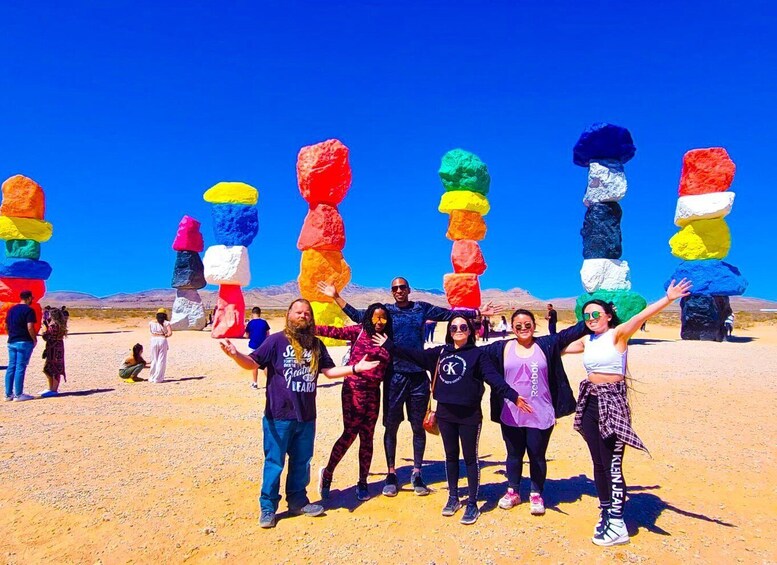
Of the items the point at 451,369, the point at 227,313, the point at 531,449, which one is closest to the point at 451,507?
the point at 531,449

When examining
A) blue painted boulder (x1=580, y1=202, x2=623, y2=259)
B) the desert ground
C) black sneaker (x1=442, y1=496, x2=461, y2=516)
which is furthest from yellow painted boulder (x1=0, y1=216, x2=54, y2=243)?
black sneaker (x1=442, y1=496, x2=461, y2=516)

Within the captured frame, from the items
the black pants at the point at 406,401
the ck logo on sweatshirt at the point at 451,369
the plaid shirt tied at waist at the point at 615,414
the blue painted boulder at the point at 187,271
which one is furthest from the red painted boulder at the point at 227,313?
the plaid shirt tied at waist at the point at 615,414

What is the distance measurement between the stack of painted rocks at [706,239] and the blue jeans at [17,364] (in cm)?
1564

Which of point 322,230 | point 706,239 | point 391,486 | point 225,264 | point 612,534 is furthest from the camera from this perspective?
point 225,264

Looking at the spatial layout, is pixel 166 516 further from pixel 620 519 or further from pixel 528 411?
pixel 620 519

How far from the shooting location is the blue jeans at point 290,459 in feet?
11.9

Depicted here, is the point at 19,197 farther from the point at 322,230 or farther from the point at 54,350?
the point at 54,350

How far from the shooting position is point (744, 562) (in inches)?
123

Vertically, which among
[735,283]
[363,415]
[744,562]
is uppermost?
[735,283]

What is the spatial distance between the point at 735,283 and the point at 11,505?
55.5 feet

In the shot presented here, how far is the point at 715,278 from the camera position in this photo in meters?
15.3

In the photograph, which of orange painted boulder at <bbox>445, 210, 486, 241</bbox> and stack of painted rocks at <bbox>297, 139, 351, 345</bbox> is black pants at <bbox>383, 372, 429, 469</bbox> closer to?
stack of painted rocks at <bbox>297, 139, 351, 345</bbox>

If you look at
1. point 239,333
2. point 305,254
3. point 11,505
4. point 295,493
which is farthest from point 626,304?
point 11,505

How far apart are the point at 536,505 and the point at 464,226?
12.6 meters
